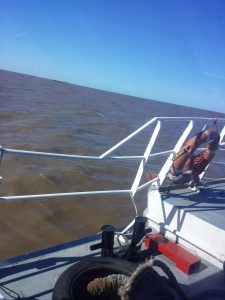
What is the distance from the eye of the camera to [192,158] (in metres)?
3.80

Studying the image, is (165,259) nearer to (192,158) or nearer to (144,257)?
(144,257)

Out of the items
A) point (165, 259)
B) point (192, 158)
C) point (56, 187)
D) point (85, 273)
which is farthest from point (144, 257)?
point (56, 187)

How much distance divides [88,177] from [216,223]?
684cm

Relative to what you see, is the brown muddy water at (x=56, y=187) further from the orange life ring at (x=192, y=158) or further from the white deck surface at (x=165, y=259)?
the orange life ring at (x=192, y=158)

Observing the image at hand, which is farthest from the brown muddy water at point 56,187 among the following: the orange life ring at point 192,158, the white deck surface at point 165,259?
the orange life ring at point 192,158

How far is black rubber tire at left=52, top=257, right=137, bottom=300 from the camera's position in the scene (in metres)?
2.18

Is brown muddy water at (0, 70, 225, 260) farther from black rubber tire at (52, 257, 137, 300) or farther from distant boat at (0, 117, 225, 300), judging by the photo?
black rubber tire at (52, 257, 137, 300)

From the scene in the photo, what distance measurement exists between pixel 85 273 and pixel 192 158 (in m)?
1.97

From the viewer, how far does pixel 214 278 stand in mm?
2812

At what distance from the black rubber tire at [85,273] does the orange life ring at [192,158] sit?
1541 mm

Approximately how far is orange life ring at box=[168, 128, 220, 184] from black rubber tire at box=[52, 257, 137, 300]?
5.05 feet

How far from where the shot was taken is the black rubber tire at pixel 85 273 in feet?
7.16

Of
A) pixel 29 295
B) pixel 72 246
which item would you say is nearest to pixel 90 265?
pixel 29 295

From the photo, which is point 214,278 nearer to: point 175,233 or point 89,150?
point 175,233
